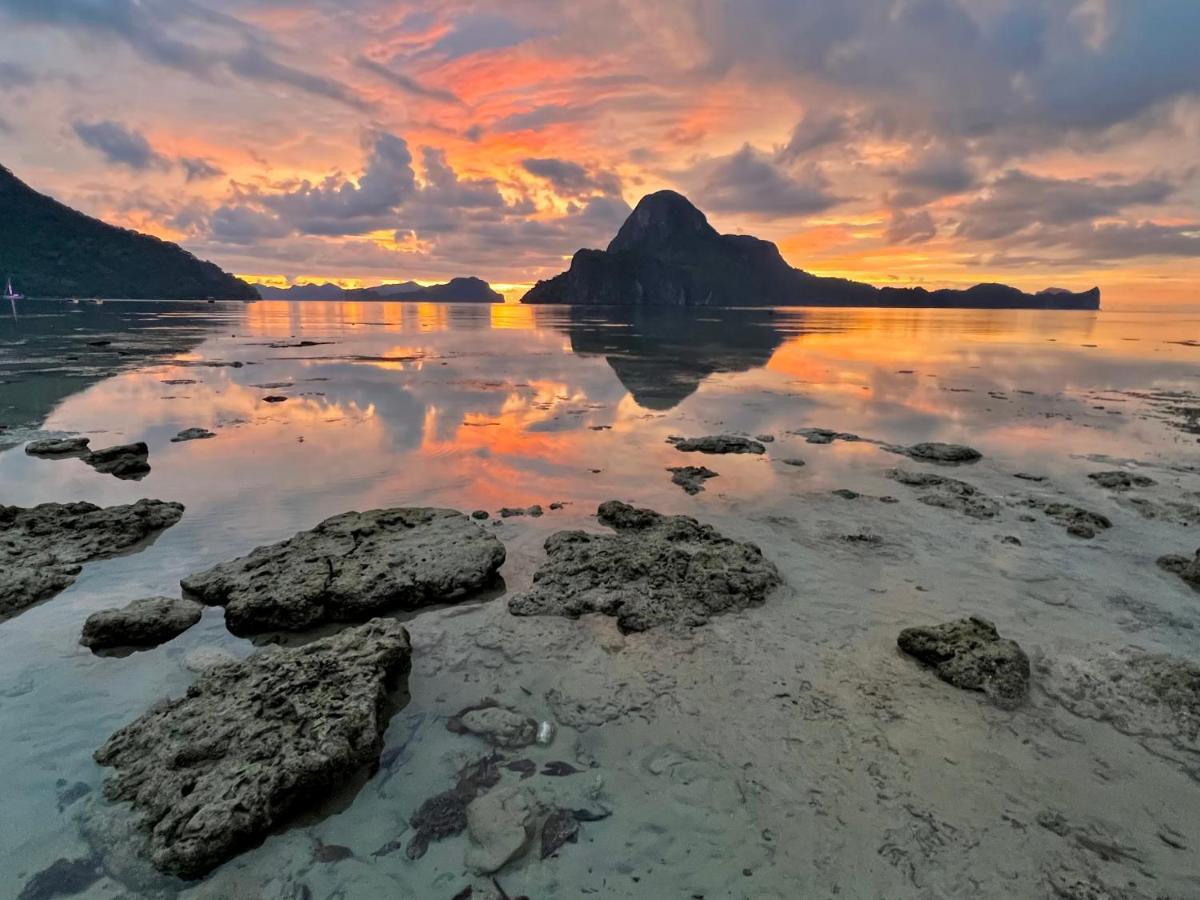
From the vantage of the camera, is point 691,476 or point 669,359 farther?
point 669,359

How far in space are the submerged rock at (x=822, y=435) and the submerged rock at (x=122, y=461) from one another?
19.4 metres

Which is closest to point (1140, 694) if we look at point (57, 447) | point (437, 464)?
point (437, 464)

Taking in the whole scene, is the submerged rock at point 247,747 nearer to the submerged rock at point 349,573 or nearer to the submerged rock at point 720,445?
the submerged rock at point 349,573

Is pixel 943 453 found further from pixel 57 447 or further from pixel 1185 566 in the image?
pixel 57 447

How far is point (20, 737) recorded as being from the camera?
612 cm

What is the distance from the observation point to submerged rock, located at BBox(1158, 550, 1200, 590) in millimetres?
9766

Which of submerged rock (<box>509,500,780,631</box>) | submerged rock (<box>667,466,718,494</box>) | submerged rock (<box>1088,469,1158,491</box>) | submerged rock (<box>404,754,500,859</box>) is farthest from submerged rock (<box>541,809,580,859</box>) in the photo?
submerged rock (<box>1088,469,1158,491</box>)

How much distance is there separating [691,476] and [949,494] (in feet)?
19.9

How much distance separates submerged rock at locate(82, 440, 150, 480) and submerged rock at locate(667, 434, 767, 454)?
14764mm

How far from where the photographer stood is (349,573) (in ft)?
30.4

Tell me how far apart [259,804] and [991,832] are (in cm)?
637

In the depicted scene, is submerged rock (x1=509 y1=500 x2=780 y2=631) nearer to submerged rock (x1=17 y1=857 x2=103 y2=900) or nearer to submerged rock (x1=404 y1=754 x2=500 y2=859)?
submerged rock (x1=404 y1=754 x2=500 y2=859)

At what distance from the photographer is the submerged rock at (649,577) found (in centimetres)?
891

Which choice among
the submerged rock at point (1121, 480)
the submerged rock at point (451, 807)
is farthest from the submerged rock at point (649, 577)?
the submerged rock at point (1121, 480)
